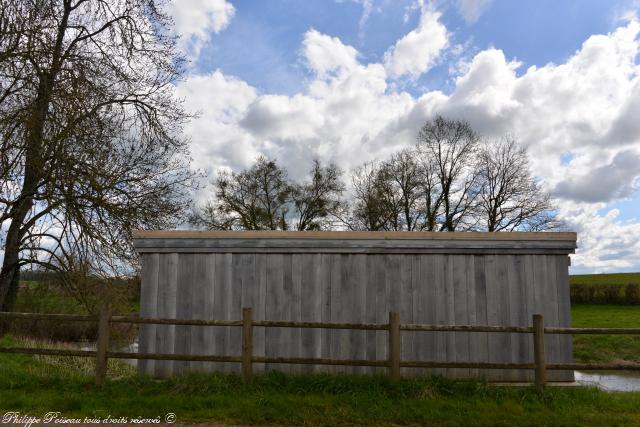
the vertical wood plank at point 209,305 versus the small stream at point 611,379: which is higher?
the vertical wood plank at point 209,305

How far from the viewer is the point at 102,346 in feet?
26.0

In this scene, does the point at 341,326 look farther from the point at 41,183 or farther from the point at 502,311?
the point at 41,183

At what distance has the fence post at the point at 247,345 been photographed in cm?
750

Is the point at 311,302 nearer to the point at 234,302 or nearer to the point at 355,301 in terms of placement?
the point at 355,301

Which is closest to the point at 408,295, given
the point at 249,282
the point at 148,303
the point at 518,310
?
the point at 518,310

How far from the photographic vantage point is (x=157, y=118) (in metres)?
16.3

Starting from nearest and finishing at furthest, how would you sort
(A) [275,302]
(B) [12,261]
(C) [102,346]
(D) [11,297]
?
(C) [102,346] → (A) [275,302] → (B) [12,261] → (D) [11,297]

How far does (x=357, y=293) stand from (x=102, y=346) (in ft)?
13.8

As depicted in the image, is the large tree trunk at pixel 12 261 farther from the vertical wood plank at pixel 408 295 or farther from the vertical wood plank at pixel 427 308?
the vertical wood plank at pixel 427 308

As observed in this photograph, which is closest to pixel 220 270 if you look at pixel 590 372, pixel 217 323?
pixel 217 323

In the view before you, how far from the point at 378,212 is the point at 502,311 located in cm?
2601

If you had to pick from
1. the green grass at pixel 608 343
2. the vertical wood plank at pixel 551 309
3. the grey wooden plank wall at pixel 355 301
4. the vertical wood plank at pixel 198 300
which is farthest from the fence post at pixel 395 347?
the green grass at pixel 608 343

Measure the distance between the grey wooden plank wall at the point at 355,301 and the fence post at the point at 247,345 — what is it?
2.26 feet

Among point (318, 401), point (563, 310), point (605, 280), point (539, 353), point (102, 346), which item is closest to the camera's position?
point (318, 401)
